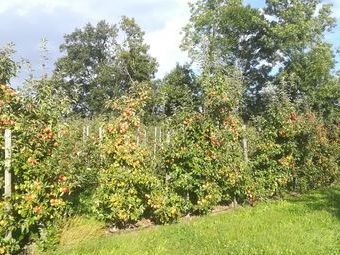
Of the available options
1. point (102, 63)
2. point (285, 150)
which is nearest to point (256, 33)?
point (102, 63)

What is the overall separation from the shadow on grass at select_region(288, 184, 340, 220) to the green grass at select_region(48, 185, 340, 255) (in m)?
0.57

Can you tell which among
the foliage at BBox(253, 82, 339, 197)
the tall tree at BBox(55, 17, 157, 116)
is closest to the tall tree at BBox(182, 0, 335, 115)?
the tall tree at BBox(55, 17, 157, 116)

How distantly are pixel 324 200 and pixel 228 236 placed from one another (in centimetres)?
643

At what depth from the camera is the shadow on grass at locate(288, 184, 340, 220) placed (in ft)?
41.8

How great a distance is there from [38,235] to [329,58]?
38842 mm

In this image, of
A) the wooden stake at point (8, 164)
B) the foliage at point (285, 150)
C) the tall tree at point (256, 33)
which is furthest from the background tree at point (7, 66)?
the tall tree at point (256, 33)

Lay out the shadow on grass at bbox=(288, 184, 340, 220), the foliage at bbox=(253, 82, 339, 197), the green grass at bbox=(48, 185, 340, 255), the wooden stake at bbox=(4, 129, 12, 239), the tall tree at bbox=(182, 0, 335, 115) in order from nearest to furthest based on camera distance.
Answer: the wooden stake at bbox=(4, 129, 12, 239), the green grass at bbox=(48, 185, 340, 255), the shadow on grass at bbox=(288, 184, 340, 220), the foliage at bbox=(253, 82, 339, 197), the tall tree at bbox=(182, 0, 335, 115)

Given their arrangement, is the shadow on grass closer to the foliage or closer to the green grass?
the green grass

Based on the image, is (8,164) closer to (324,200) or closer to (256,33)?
(324,200)

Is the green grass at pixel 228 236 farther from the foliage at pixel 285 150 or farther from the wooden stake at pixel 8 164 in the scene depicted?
the foliage at pixel 285 150

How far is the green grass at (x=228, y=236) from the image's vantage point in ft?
27.3

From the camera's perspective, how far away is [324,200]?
47.9ft

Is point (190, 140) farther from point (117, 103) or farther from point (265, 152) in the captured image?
point (265, 152)

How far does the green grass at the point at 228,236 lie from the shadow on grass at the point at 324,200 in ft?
1.86
